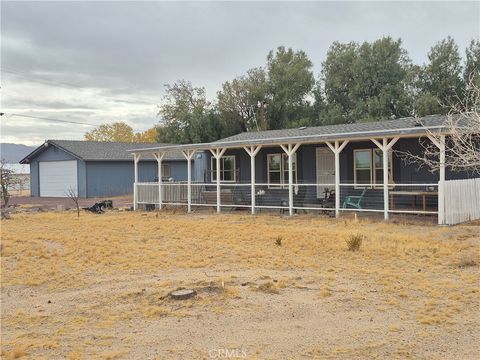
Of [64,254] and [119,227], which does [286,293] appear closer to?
[64,254]

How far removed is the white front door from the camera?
19484mm

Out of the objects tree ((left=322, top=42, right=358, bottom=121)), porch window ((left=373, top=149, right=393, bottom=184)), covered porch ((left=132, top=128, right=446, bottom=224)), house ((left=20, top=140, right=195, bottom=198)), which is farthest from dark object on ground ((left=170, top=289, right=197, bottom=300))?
tree ((left=322, top=42, right=358, bottom=121))

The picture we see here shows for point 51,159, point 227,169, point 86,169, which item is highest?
point 51,159

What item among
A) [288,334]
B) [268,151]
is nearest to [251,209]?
[268,151]

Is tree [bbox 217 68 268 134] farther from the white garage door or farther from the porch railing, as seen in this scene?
the porch railing

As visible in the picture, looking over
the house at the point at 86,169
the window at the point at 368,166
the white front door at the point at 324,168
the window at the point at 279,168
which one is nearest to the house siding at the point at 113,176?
the house at the point at 86,169

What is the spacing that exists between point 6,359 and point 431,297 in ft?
17.0

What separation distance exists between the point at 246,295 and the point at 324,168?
515 inches

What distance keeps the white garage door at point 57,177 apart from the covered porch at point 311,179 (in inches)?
471

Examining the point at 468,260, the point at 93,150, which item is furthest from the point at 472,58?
the point at 468,260

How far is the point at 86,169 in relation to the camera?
3212cm

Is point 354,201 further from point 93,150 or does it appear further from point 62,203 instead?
point 93,150

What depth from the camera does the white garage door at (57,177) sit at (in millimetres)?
32812

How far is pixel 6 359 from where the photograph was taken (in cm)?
512
